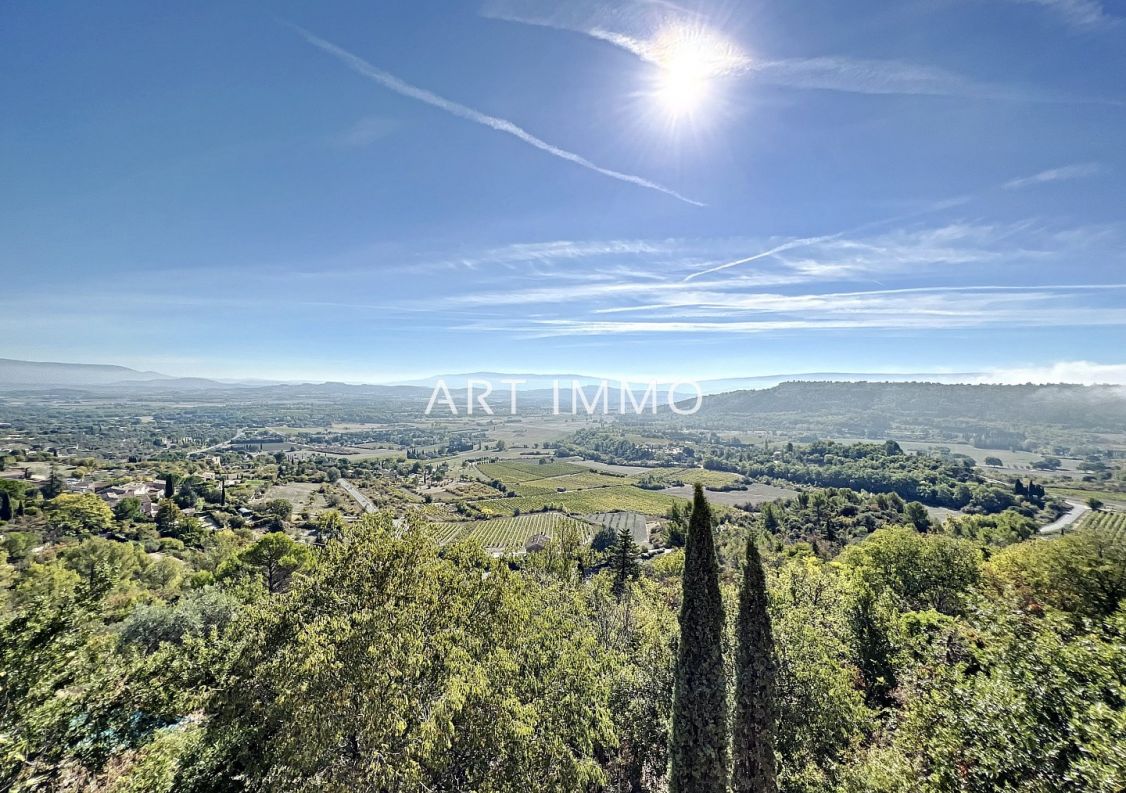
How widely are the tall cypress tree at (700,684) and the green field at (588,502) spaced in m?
70.6

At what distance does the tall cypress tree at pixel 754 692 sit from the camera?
10875mm

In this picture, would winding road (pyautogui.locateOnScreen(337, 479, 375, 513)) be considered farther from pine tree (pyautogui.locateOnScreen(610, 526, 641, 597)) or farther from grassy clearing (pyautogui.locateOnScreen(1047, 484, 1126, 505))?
grassy clearing (pyautogui.locateOnScreen(1047, 484, 1126, 505))

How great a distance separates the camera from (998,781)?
869 cm

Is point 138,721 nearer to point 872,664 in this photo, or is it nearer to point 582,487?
point 872,664

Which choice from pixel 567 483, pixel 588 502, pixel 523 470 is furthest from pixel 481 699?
pixel 523 470

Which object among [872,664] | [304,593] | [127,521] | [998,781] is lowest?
[127,521]

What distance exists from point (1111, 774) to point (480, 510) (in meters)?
77.4

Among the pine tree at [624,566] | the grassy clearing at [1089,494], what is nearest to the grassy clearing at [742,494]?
the pine tree at [624,566]

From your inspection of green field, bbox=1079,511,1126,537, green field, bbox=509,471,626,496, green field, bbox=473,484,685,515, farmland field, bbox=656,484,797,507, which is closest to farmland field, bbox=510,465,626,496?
green field, bbox=509,471,626,496

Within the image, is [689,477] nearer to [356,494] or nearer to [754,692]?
[356,494]

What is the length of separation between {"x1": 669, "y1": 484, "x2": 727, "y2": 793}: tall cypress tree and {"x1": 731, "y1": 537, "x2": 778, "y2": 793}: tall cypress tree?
1.07 meters

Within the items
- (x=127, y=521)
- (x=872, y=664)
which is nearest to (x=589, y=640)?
(x=872, y=664)

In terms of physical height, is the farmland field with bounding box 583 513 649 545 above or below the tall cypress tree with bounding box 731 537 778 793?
below

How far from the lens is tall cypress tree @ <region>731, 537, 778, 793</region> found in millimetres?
10875
